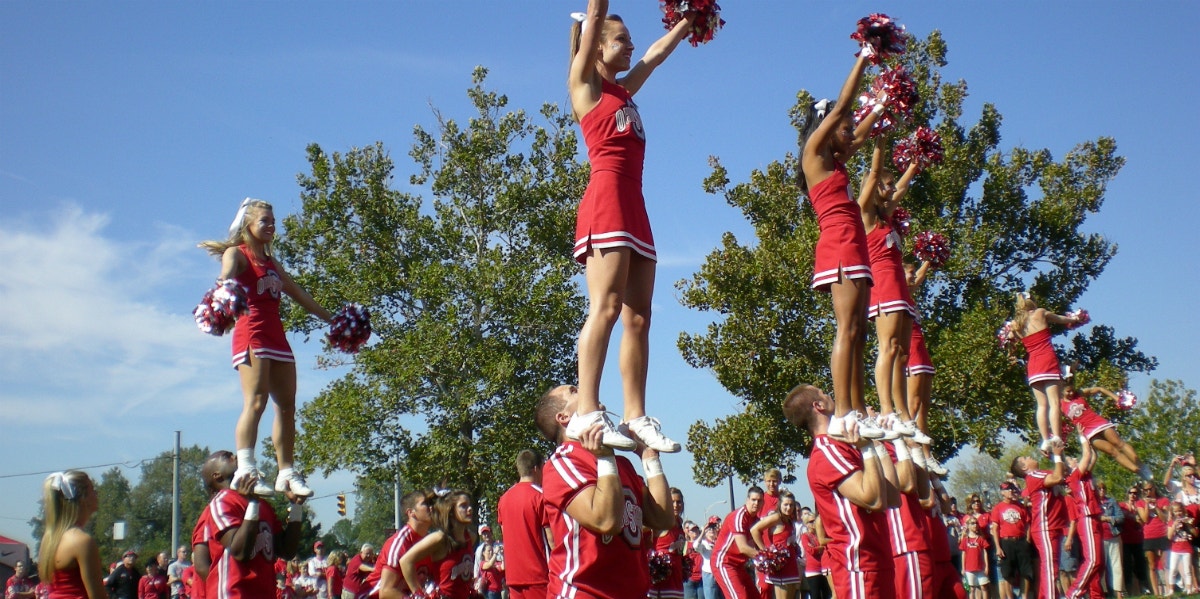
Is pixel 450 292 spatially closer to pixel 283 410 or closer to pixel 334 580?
pixel 334 580

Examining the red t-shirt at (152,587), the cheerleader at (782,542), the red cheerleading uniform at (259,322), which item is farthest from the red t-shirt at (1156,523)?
the red t-shirt at (152,587)

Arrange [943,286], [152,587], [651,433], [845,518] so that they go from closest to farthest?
[651,433] < [845,518] < [152,587] < [943,286]

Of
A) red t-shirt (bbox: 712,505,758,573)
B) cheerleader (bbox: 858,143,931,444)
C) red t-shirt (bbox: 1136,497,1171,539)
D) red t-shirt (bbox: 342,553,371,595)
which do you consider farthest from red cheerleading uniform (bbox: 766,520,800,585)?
red t-shirt (bbox: 1136,497,1171,539)

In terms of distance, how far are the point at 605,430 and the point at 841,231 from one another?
11.1 ft

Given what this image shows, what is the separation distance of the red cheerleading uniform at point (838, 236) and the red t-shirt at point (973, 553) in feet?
31.8

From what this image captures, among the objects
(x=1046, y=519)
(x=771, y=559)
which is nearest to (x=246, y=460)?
(x=771, y=559)

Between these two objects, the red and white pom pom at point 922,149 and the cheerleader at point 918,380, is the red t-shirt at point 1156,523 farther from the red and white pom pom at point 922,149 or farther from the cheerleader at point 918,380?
the red and white pom pom at point 922,149

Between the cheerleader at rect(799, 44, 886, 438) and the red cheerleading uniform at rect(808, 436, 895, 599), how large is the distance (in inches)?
23.0

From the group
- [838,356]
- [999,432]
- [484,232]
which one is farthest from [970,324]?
[838,356]

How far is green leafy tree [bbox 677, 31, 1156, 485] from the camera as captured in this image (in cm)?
2222

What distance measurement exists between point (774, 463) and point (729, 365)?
2336 millimetres

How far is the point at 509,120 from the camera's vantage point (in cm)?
2978

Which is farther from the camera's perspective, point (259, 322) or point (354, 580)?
point (354, 580)

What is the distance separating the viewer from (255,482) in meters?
6.36
